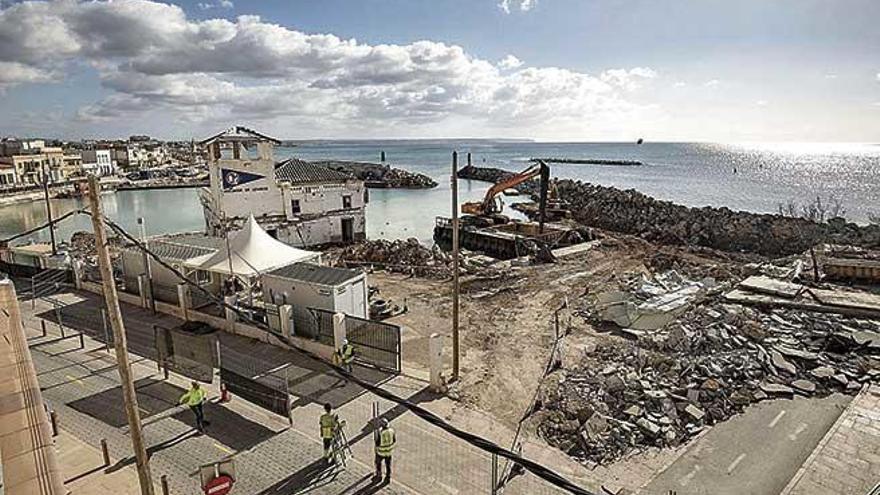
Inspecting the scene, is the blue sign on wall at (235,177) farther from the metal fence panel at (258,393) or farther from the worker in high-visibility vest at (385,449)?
the worker in high-visibility vest at (385,449)

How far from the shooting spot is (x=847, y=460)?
33.9 ft

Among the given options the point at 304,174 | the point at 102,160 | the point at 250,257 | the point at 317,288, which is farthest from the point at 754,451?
the point at 102,160

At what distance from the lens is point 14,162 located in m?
82.9

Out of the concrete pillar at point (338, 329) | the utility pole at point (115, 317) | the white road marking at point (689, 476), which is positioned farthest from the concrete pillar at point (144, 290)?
the white road marking at point (689, 476)

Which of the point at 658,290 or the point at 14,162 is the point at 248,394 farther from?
the point at 14,162

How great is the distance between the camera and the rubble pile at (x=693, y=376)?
11.6m

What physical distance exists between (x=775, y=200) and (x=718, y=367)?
75.4 m

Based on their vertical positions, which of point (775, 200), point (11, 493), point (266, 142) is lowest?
point (775, 200)

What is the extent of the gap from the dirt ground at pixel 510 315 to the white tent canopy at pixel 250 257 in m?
4.56

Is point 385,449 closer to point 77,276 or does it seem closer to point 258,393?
point 258,393

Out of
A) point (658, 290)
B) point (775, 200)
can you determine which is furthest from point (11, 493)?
point (775, 200)

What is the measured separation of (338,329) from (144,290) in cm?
1012

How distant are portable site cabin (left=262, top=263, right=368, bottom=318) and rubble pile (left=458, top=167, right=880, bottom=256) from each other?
27.3 meters

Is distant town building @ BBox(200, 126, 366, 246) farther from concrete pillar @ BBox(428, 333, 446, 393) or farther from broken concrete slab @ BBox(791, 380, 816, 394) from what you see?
broken concrete slab @ BBox(791, 380, 816, 394)
